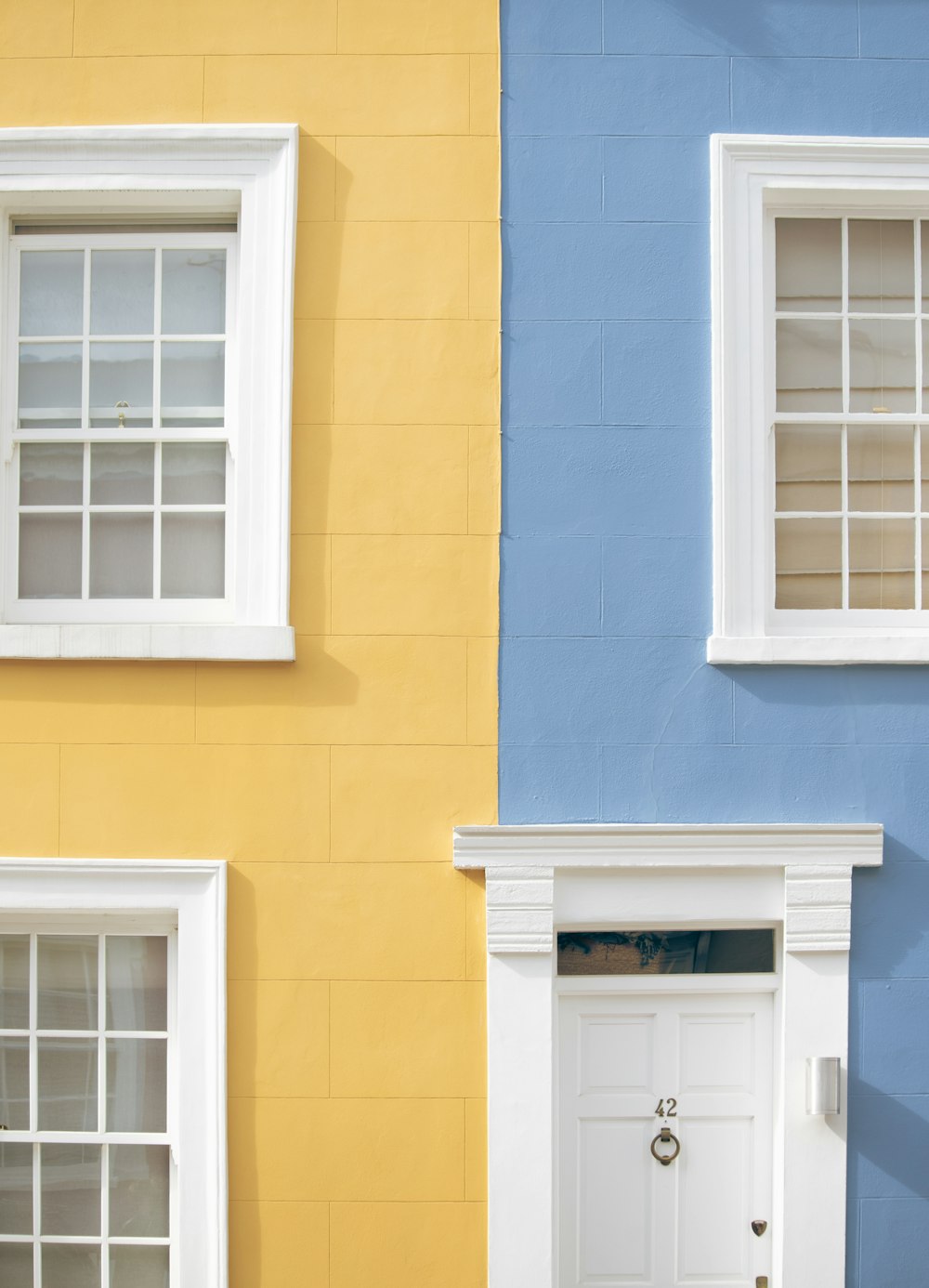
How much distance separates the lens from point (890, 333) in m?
5.84

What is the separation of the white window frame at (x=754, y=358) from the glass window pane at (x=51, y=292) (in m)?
2.94

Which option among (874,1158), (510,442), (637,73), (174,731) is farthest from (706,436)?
(874,1158)

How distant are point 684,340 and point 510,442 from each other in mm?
911

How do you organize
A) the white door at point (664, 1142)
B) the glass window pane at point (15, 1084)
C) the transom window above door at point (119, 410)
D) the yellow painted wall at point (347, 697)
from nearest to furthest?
the yellow painted wall at point (347, 697) → the white door at point (664, 1142) → the glass window pane at point (15, 1084) → the transom window above door at point (119, 410)

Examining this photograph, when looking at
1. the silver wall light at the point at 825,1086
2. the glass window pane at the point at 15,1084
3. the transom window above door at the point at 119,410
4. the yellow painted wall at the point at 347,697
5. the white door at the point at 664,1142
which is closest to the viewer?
the silver wall light at the point at 825,1086

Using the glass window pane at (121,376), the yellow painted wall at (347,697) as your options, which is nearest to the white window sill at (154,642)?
the yellow painted wall at (347,697)

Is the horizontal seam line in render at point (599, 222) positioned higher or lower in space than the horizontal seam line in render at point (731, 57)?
lower

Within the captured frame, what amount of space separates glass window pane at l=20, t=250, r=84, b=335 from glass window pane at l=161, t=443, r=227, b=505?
738mm

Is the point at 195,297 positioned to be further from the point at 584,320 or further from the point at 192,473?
the point at 584,320

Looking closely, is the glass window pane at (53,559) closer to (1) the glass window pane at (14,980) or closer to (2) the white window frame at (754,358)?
(1) the glass window pane at (14,980)

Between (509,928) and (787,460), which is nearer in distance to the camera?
(509,928)

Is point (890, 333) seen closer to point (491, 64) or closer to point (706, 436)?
point (706, 436)

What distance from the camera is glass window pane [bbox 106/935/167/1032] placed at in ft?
18.7

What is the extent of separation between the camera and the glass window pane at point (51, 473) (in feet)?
19.1
